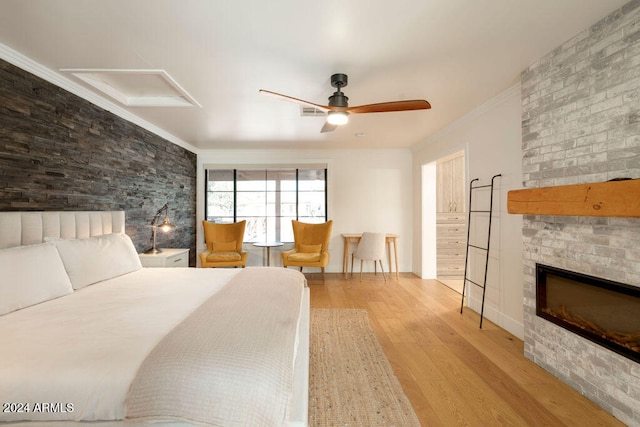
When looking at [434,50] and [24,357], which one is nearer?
[24,357]

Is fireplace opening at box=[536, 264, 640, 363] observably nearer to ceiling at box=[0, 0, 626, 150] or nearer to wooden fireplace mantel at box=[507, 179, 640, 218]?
wooden fireplace mantel at box=[507, 179, 640, 218]

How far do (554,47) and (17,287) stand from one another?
3985 mm

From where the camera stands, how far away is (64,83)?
2.49 meters

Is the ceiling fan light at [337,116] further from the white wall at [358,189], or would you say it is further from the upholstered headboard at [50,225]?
the white wall at [358,189]

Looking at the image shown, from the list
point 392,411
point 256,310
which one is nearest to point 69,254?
point 256,310

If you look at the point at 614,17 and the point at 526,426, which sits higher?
the point at 614,17

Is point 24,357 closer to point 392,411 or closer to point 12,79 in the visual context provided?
point 392,411

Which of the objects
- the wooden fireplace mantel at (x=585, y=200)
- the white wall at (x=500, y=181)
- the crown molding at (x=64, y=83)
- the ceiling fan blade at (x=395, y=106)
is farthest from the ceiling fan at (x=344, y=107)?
the crown molding at (x=64, y=83)

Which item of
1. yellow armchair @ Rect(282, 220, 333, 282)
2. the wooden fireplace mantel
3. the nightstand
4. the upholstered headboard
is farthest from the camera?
yellow armchair @ Rect(282, 220, 333, 282)

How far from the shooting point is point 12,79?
209cm

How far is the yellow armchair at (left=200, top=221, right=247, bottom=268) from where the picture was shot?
4.35 m

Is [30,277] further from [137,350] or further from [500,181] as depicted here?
[500,181]

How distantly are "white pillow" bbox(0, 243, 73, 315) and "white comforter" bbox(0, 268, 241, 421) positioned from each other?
0.23 ft

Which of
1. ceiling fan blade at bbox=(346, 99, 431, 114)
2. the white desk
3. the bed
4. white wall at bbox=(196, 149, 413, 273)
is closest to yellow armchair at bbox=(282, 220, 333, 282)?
the white desk
